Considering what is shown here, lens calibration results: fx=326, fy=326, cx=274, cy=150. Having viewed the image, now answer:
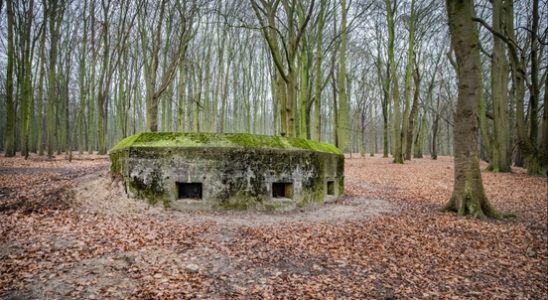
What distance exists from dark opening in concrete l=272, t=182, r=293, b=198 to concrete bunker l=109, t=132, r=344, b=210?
38 mm

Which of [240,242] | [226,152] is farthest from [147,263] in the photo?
[226,152]

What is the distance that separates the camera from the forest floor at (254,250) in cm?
401

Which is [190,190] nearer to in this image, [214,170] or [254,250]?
[214,170]

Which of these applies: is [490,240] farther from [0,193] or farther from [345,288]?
[0,193]

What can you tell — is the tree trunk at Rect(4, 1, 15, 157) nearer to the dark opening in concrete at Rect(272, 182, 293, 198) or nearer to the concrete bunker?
the concrete bunker

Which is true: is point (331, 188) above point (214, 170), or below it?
below

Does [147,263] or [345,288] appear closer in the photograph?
[345,288]

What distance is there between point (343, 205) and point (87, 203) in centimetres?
642

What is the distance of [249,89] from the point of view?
27375 millimetres

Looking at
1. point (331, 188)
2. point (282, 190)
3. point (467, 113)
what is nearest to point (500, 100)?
point (467, 113)

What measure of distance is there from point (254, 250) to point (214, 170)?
113 inches

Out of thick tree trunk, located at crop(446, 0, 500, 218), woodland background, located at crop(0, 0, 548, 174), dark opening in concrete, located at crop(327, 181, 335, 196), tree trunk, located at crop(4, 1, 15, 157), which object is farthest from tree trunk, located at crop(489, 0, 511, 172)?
tree trunk, located at crop(4, 1, 15, 157)

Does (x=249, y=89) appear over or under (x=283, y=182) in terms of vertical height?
over

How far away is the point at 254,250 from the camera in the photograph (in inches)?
210
